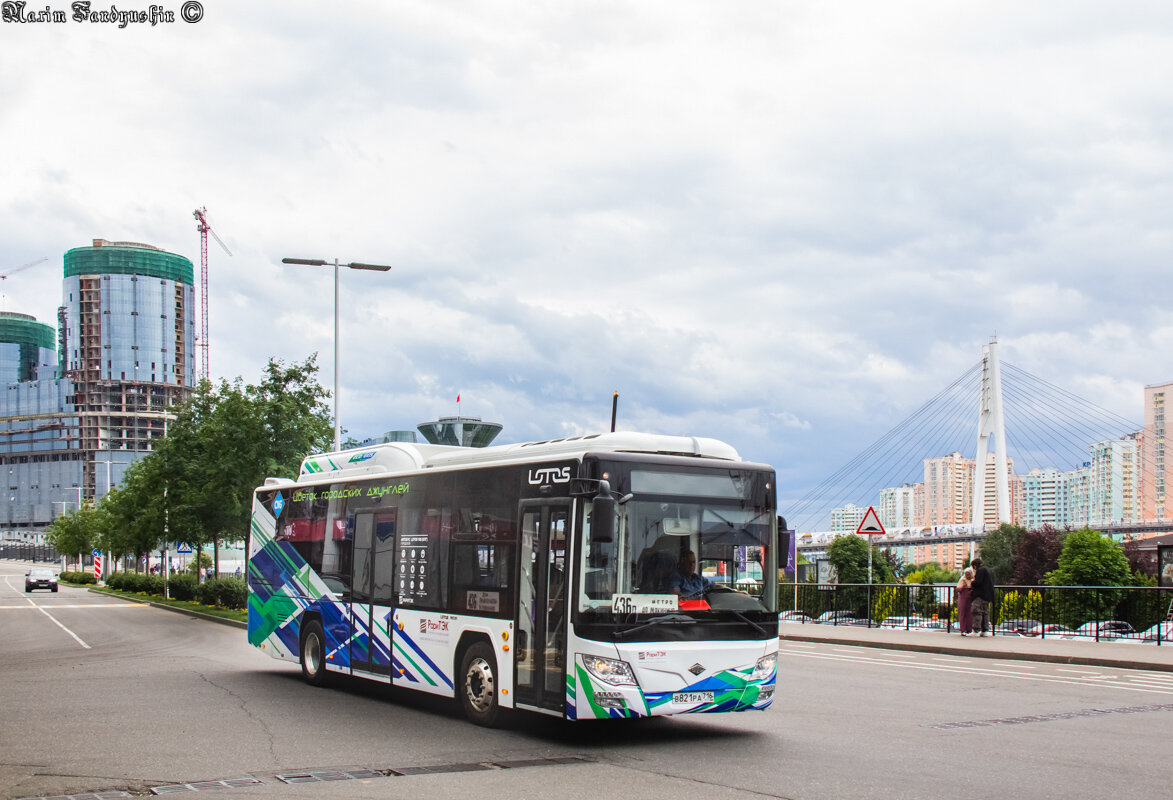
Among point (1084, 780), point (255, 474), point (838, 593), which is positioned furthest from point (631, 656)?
point (255, 474)

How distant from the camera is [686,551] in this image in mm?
10938

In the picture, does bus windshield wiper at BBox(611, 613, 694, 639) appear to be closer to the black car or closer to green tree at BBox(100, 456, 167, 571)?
green tree at BBox(100, 456, 167, 571)

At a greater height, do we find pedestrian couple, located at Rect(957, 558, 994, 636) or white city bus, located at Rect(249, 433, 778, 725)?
white city bus, located at Rect(249, 433, 778, 725)

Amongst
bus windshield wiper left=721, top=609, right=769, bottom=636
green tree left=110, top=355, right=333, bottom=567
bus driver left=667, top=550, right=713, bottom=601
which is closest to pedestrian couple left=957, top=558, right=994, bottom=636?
bus windshield wiper left=721, top=609, right=769, bottom=636

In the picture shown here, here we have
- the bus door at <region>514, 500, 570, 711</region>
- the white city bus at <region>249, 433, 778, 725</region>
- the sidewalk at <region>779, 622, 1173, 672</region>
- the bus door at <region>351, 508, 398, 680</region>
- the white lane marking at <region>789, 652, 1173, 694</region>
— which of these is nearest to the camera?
the white city bus at <region>249, 433, 778, 725</region>

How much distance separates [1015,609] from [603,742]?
714 inches

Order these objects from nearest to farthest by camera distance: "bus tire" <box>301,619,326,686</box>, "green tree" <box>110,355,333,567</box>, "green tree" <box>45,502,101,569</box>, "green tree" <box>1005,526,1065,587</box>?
"bus tire" <box>301,619,326,686</box>
"green tree" <box>110,355,333,567</box>
"green tree" <box>1005,526,1065,587</box>
"green tree" <box>45,502,101,569</box>

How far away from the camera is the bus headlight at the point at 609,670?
10.4 m

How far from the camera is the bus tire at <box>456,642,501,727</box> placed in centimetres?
1175

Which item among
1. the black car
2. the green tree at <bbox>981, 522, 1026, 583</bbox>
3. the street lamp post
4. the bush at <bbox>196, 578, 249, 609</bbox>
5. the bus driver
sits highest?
the street lamp post

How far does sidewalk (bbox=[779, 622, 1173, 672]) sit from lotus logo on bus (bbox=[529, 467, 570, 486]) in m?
12.1

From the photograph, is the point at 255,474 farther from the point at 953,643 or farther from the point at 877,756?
the point at 877,756

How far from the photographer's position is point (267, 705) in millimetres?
13938

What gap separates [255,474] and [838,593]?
18369 mm
